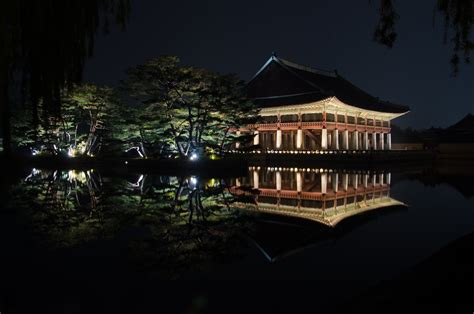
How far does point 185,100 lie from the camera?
24094 mm

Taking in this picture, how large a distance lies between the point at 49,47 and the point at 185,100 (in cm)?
2024

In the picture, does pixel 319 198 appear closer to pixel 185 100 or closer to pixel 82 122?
pixel 185 100

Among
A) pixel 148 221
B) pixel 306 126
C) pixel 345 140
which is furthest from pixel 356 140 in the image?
pixel 148 221

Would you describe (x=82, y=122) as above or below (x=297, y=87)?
below

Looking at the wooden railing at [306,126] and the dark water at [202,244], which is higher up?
the wooden railing at [306,126]

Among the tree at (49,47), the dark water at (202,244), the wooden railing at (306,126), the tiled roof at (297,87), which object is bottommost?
the dark water at (202,244)

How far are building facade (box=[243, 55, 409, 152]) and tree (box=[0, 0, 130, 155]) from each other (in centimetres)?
3062

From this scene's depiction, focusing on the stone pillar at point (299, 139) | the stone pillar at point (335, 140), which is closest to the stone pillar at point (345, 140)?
the stone pillar at point (335, 140)

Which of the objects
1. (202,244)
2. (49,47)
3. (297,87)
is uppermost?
(297,87)

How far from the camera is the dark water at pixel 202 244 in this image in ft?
16.5

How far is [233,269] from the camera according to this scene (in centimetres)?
610

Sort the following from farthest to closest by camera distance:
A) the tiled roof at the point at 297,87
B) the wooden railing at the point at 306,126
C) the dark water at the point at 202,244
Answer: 1. the tiled roof at the point at 297,87
2. the wooden railing at the point at 306,126
3. the dark water at the point at 202,244

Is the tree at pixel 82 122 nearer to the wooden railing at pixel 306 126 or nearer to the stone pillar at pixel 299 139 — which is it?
the wooden railing at pixel 306 126

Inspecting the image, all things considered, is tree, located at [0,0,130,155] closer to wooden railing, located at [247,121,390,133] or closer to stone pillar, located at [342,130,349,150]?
wooden railing, located at [247,121,390,133]
